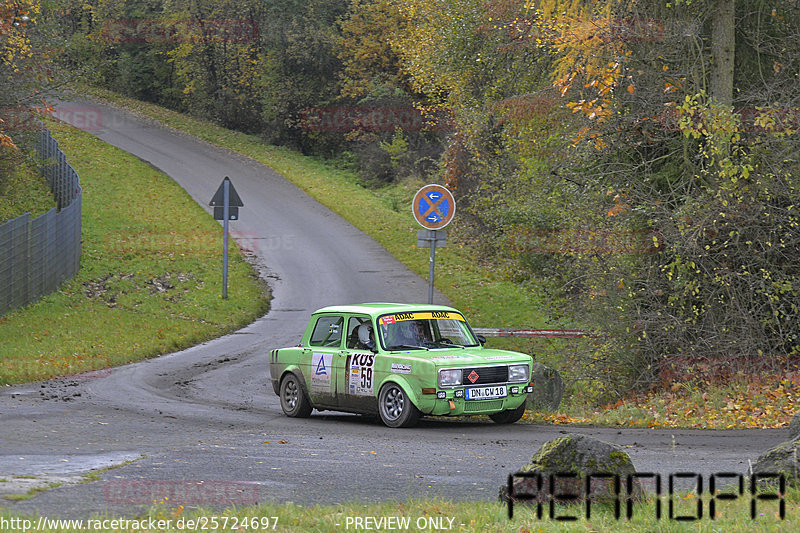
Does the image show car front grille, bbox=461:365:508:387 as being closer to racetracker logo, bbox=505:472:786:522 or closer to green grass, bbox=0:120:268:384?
racetracker logo, bbox=505:472:786:522

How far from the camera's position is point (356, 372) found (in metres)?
13.2

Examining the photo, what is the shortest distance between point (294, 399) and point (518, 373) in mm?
3465

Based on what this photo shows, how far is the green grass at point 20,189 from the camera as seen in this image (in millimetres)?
29484

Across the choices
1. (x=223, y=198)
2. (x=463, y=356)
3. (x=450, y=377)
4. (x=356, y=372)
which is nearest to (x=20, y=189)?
(x=223, y=198)

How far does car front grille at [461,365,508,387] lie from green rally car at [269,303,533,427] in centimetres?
1

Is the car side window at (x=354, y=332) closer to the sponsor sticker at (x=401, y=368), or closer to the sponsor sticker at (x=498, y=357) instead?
the sponsor sticker at (x=401, y=368)

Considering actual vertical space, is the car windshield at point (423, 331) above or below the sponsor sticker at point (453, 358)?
above

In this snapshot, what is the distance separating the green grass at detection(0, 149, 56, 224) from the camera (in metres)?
29.5

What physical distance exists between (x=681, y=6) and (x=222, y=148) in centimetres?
4121

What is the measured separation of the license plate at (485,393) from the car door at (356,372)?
4.51 ft

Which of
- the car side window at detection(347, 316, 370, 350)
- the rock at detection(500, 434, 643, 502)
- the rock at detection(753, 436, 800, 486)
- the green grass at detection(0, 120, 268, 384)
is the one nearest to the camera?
the rock at detection(500, 434, 643, 502)

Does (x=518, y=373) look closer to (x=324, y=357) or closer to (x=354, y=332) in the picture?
(x=354, y=332)

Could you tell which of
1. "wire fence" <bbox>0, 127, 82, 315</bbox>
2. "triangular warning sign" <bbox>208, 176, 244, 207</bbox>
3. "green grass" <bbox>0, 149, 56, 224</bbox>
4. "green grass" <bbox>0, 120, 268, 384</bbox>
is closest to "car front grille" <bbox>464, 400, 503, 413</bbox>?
"green grass" <bbox>0, 120, 268, 384</bbox>

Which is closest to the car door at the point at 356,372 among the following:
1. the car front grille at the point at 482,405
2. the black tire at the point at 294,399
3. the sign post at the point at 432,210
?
the black tire at the point at 294,399
